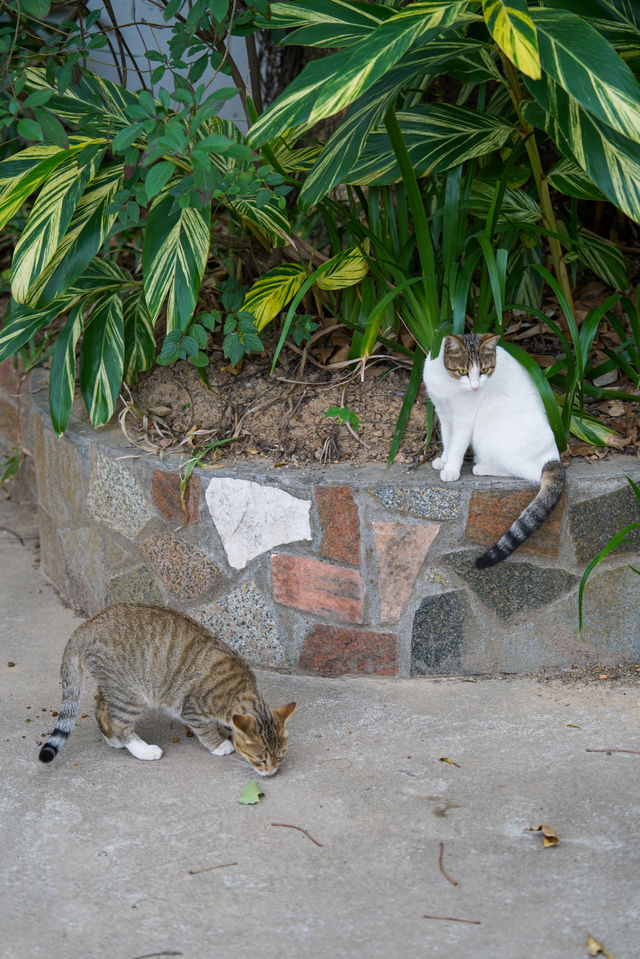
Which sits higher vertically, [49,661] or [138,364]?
[138,364]

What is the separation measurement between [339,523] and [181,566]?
636 mm

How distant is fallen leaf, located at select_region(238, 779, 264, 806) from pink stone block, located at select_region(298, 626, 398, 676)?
670mm

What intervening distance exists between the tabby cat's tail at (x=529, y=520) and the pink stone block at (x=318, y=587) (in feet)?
1.45

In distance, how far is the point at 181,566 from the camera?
3449 millimetres

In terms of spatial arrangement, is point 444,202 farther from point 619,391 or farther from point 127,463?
point 127,463

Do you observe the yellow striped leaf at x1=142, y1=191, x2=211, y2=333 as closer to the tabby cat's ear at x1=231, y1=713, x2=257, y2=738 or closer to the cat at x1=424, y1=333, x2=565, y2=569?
the cat at x1=424, y1=333, x2=565, y2=569

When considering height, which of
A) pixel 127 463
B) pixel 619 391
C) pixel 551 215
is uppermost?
pixel 551 215

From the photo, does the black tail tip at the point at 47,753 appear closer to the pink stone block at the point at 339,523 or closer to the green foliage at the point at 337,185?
the pink stone block at the point at 339,523

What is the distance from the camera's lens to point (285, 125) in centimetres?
276

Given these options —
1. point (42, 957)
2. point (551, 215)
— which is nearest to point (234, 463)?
point (551, 215)

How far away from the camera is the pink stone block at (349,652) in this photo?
326cm

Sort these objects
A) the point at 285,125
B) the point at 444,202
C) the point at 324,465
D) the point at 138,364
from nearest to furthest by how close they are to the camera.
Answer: the point at 285,125 < the point at 324,465 < the point at 444,202 < the point at 138,364

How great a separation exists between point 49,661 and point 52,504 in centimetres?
76

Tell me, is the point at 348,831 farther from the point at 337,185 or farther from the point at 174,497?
the point at 337,185
